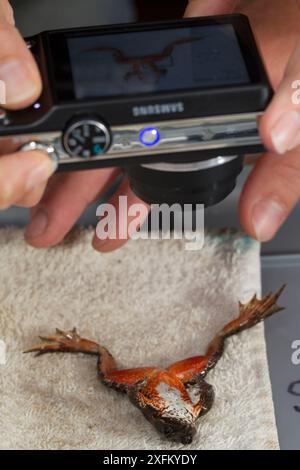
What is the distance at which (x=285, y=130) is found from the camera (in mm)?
557

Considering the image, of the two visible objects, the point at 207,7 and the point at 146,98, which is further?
the point at 207,7

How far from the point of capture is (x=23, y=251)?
2.74 ft

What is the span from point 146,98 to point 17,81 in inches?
3.2

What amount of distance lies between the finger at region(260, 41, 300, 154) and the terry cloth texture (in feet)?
0.71

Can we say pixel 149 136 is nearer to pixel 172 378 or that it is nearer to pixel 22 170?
pixel 22 170

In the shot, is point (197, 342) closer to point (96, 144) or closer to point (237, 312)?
point (237, 312)

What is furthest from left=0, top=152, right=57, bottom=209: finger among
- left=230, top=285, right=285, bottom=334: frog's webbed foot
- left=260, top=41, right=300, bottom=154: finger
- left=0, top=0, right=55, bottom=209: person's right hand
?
left=230, top=285, right=285, bottom=334: frog's webbed foot

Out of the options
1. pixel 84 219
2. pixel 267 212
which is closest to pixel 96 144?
pixel 267 212

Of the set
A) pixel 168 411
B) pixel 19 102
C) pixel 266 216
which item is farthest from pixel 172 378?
pixel 19 102

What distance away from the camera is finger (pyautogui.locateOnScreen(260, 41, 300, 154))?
0.55 metres

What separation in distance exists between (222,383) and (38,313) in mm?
181

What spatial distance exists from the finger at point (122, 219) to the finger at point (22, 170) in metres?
0.24

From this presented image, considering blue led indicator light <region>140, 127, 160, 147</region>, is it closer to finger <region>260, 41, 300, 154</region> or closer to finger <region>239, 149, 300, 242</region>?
finger <region>260, 41, 300, 154</region>

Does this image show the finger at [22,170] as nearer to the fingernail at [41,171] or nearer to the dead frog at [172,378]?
the fingernail at [41,171]
